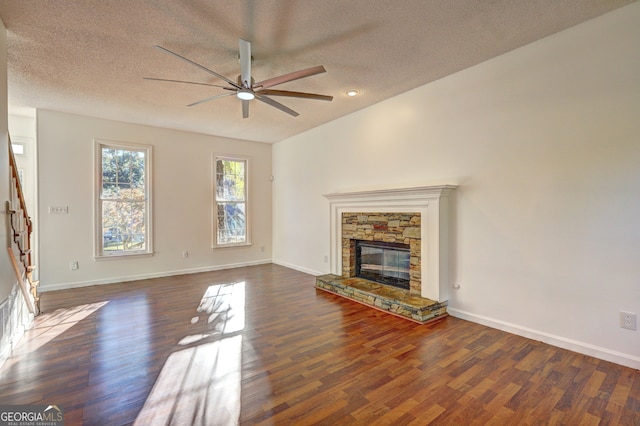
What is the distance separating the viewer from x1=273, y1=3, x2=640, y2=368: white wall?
2.38 meters

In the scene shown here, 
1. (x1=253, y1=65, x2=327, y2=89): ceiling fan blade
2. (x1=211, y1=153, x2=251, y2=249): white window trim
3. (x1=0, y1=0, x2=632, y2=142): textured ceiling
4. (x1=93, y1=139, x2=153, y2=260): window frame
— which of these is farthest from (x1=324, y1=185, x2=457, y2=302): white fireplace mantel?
(x1=93, y1=139, x2=153, y2=260): window frame

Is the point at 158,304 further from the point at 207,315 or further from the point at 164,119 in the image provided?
the point at 164,119

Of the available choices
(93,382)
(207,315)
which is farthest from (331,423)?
(207,315)

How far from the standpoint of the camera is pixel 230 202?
6.51 metres

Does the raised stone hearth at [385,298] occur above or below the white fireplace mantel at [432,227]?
below

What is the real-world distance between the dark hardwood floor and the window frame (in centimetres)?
171

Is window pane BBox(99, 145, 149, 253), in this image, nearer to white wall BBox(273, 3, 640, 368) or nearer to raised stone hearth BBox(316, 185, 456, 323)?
raised stone hearth BBox(316, 185, 456, 323)

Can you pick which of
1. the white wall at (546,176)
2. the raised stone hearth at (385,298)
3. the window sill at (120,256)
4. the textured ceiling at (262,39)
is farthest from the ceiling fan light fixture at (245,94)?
the window sill at (120,256)

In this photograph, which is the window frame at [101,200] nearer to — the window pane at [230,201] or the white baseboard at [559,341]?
the window pane at [230,201]

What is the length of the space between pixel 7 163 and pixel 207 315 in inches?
98.3

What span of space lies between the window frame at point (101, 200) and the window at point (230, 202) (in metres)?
1.22

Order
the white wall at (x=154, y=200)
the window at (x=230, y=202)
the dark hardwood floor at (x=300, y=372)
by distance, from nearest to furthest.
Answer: the dark hardwood floor at (x=300, y=372), the white wall at (x=154, y=200), the window at (x=230, y=202)

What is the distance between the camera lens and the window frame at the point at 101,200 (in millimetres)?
5043

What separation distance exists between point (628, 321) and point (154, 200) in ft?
21.5
